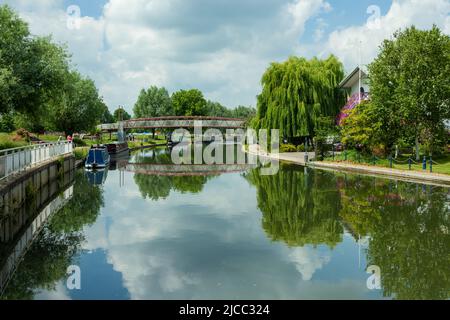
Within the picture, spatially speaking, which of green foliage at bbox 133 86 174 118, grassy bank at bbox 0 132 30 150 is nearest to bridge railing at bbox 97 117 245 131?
green foliage at bbox 133 86 174 118

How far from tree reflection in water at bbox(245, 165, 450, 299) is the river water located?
0.13 ft

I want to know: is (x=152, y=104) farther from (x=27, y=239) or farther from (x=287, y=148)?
(x=27, y=239)

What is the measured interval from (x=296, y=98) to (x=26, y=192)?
3762 cm

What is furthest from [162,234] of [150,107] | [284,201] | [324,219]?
[150,107]

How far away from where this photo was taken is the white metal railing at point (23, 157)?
59.7 feet

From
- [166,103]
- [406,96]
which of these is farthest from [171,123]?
[406,96]

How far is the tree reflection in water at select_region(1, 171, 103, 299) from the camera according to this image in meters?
9.96

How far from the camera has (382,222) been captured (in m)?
16.2

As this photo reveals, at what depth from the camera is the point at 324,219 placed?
16.9 meters

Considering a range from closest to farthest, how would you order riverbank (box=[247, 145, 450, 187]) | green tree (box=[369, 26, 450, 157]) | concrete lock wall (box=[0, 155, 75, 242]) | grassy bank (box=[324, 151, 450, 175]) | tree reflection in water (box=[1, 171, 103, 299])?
tree reflection in water (box=[1, 171, 103, 299]), concrete lock wall (box=[0, 155, 75, 242]), riverbank (box=[247, 145, 450, 187]), grassy bank (box=[324, 151, 450, 175]), green tree (box=[369, 26, 450, 157])

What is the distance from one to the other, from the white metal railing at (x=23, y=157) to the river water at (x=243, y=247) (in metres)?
2.59

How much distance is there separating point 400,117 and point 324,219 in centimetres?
2528

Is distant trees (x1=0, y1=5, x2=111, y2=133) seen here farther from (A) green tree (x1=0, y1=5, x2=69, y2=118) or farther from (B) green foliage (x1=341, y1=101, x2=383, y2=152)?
(B) green foliage (x1=341, y1=101, x2=383, y2=152)
